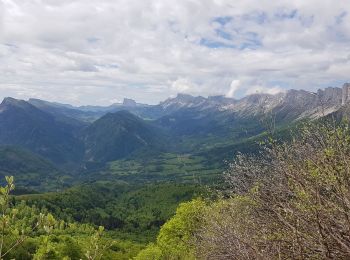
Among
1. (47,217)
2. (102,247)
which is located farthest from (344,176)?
(47,217)

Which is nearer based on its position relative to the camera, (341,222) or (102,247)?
(102,247)

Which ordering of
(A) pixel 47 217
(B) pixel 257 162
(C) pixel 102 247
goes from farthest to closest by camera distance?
(B) pixel 257 162
(C) pixel 102 247
(A) pixel 47 217

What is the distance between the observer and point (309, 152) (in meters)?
15.3

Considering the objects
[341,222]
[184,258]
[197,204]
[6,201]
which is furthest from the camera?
[197,204]

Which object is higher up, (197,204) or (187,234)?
(197,204)

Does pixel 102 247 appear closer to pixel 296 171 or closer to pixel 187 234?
pixel 296 171

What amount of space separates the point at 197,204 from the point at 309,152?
59.2 m

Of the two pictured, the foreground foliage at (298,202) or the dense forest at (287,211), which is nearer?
the dense forest at (287,211)

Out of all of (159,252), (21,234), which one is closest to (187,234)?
(159,252)

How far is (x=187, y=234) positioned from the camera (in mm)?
68625

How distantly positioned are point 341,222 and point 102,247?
592 centimetres

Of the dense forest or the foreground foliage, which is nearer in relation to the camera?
the dense forest

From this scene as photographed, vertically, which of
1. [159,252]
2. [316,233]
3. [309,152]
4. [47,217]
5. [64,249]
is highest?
[309,152]

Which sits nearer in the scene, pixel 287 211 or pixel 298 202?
pixel 287 211
